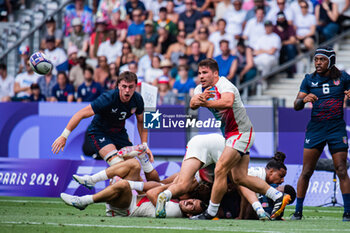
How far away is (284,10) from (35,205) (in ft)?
27.5

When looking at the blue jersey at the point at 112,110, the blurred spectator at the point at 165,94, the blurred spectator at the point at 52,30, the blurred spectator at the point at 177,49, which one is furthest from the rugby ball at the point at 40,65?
the blurred spectator at the point at 52,30

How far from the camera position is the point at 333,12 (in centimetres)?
1669

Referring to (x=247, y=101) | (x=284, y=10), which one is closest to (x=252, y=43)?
(x=284, y=10)

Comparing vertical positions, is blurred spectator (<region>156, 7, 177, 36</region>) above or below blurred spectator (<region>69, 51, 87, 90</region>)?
above

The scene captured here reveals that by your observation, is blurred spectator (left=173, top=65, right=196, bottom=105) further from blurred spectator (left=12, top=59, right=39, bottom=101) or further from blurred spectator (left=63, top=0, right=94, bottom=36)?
blurred spectator (left=63, top=0, right=94, bottom=36)

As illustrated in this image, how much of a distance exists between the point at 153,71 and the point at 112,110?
22.4ft

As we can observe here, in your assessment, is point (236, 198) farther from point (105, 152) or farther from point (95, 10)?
point (95, 10)

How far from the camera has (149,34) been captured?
18.6 metres

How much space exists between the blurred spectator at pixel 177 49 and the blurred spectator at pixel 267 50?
6.74 ft

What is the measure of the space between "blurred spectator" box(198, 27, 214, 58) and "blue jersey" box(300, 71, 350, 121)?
761 centimetres

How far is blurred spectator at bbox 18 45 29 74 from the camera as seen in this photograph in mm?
19281

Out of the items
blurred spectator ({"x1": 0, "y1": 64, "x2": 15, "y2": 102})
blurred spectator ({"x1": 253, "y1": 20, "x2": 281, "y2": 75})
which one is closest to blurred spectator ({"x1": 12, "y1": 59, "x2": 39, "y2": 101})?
blurred spectator ({"x1": 0, "y1": 64, "x2": 15, "y2": 102})

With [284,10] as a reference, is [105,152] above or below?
below

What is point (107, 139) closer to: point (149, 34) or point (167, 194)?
point (167, 194)
